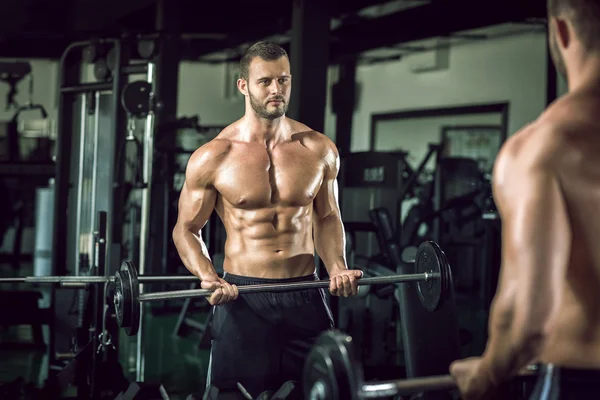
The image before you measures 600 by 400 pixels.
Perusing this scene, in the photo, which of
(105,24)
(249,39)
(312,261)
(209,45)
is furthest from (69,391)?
(209,45)

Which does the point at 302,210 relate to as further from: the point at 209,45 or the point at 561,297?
the point at 209,45

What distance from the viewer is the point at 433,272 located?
8.37 feet

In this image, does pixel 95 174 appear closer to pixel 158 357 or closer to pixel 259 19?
pixel 158 357

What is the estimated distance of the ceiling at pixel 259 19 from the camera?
6305 millimetres

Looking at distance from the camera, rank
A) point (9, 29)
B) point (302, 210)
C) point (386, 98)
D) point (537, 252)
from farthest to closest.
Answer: point (386, 98) < point (9, 29) < point (302, 210) < point (537, 252)

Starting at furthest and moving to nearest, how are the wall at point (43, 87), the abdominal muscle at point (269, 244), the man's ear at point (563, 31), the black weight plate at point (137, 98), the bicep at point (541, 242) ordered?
the wall at point (43, 87), the black weight plate at point (137, 98), the abdominal muscle at point (269, 244), the man's ear at point (563, 31), the bicep at point (541, 242)

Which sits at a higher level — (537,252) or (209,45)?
(209,45)

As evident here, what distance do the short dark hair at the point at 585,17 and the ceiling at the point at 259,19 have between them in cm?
369

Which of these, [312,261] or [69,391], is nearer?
[312,261]

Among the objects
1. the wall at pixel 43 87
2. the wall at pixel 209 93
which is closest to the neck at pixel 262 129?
the wall at pixel 43 87

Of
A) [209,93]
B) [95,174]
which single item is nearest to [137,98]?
[95,174]

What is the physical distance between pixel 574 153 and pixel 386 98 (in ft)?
35.2

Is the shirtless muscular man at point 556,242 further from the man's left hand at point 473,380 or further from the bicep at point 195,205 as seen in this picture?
the bicep at point 195,205

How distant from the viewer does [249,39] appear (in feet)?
30.3
